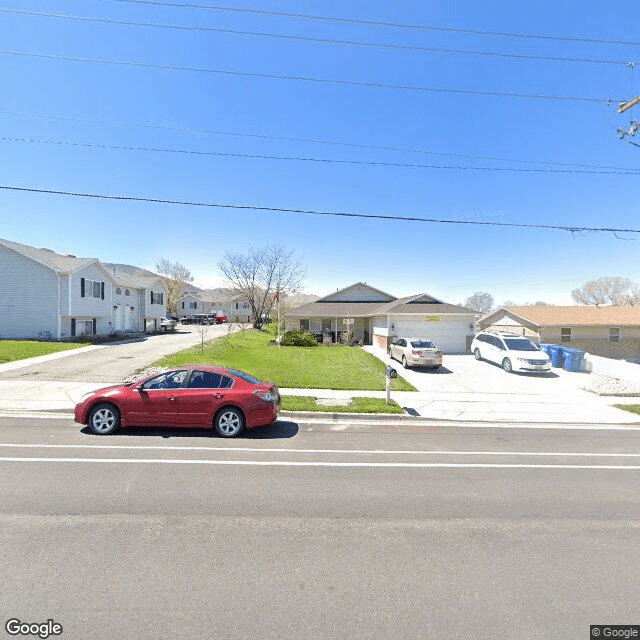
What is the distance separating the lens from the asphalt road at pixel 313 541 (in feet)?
9.18

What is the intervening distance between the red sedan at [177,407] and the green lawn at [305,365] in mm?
4997

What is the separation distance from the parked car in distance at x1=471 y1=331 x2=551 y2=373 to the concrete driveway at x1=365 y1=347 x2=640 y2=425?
495 millimetres

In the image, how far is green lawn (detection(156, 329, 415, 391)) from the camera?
43.7 ft

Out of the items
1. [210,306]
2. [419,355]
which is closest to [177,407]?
[419,355]

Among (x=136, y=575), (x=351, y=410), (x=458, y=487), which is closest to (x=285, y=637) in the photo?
(x=136, y=575)

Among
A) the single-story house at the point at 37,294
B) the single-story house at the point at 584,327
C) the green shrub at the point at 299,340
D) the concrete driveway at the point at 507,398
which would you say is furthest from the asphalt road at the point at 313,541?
the single-story house at the point at 584,327

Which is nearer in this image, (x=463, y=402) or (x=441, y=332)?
(x=463, y=402)

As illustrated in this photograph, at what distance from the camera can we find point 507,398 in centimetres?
1236

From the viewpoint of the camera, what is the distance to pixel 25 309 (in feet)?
81.7

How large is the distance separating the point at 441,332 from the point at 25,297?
29176 millimetres

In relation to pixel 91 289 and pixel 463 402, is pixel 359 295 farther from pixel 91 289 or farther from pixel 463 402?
pixel 463 402

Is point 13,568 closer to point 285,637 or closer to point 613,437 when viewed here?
point 285,637

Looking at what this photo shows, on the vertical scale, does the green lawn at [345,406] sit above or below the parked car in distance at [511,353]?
below

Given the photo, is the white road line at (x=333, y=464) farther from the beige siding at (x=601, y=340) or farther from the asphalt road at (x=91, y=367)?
the beige siding at (x=601, y=340)
